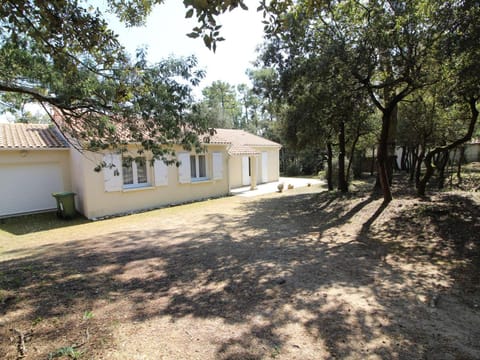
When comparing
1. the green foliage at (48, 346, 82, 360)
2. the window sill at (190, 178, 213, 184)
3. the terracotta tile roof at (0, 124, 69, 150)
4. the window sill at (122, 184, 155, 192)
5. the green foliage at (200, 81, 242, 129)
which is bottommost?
the green foliage at (48, 346, 82, 360)

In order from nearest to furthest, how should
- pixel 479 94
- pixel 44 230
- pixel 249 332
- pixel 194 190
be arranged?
pixel 249 332 → pixel 479 94 → pixel 44 230 → pixel 194 190

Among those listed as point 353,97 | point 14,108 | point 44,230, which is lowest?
point 44,230

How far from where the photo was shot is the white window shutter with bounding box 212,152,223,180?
14713mm

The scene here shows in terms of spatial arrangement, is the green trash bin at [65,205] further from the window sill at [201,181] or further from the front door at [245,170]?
the front door at [245,170]

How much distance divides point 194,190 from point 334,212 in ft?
23.9

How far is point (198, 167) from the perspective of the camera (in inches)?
575

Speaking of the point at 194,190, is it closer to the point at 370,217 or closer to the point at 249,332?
the point at 370,217

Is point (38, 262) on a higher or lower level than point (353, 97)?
lower

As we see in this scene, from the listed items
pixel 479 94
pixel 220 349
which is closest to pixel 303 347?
pixel 220 349

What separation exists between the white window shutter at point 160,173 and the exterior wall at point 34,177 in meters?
3.83

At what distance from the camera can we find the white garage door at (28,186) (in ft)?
35.5

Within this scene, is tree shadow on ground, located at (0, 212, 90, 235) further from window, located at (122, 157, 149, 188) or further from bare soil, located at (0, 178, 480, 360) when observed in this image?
window, located at (122, 157, 149, 188)

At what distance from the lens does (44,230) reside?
30.2 ft

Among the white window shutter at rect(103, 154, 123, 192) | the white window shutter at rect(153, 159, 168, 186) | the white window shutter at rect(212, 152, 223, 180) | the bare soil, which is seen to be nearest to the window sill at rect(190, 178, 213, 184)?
the white window shutter at rect(212, 152, 223, 180)
